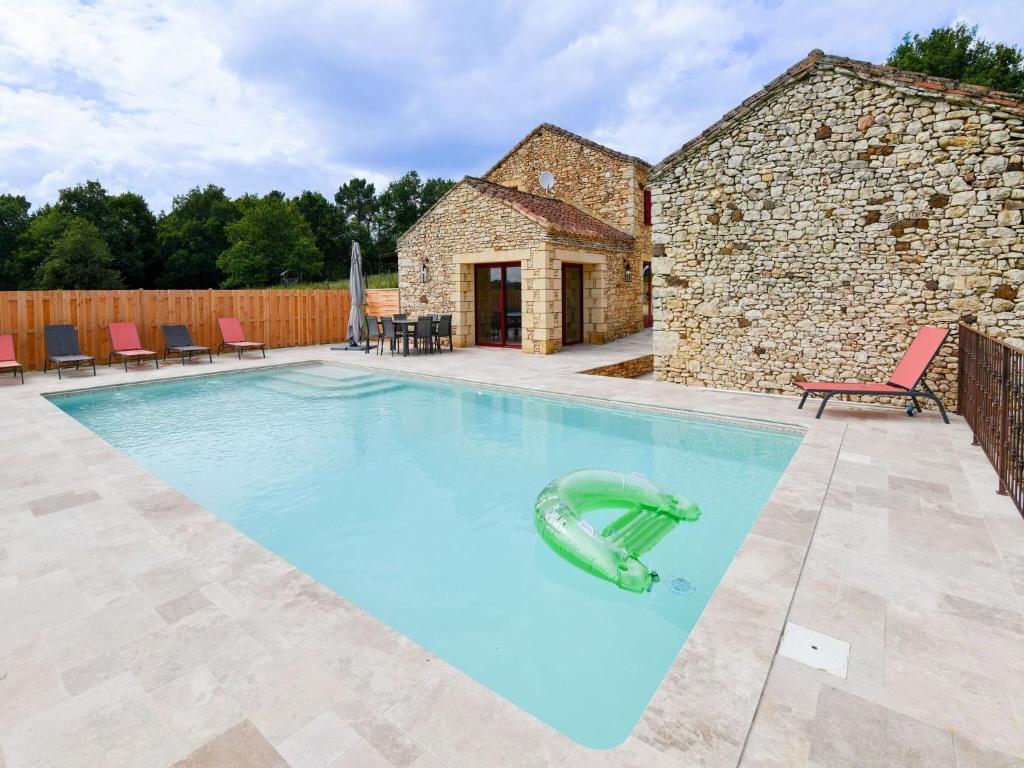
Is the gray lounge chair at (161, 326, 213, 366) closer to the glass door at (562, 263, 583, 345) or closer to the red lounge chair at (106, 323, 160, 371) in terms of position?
the red lounge chair at (106, 323, 160, 371)

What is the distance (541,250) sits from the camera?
13.0 meters

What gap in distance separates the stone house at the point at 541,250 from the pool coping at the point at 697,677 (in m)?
10.3

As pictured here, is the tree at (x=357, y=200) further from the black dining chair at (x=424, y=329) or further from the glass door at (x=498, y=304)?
the black dining chair at (x=424, y=329)

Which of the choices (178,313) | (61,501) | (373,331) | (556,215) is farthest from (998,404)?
(178,313)

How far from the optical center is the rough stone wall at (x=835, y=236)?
261 inches

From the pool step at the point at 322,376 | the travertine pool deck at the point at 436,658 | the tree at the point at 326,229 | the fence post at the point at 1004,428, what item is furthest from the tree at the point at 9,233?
the fence post at the point at 1004,428

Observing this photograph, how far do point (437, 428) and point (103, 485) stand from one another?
12.5ft

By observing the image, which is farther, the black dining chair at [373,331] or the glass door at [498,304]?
the glass door at [498,304]

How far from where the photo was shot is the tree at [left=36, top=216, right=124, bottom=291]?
31.9 m

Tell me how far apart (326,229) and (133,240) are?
14289 mm

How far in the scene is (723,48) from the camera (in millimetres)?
11633

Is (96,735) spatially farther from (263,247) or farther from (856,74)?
(263,247)

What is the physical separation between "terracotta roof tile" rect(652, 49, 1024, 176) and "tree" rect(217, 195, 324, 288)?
119 feet

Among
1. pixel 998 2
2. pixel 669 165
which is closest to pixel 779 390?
pixel 669 165
